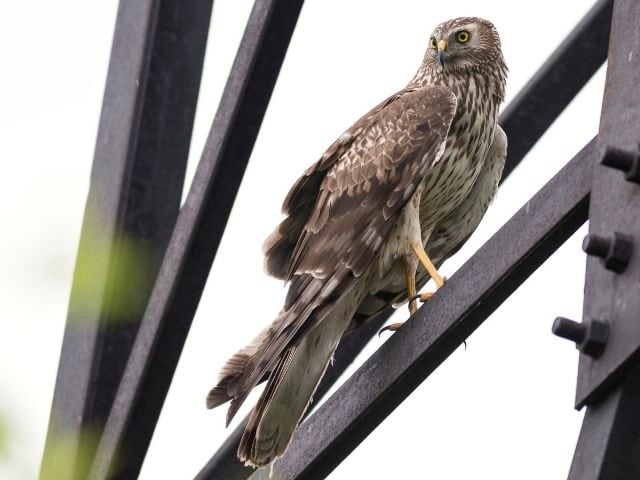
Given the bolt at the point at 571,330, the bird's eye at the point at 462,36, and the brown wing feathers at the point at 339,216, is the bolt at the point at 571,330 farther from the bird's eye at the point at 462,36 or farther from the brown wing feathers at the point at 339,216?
the bird's eye at the point at 462,36

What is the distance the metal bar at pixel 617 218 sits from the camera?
242 centimetres

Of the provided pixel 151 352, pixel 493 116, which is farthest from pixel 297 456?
pixel 493 116

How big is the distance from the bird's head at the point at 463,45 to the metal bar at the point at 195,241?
5.19ft

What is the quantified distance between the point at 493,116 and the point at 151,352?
1.70 metres

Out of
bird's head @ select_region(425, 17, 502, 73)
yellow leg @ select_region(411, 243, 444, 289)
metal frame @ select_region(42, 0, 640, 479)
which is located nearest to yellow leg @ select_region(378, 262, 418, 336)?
yellow leg @ select_region(411, 243, 444, 289)

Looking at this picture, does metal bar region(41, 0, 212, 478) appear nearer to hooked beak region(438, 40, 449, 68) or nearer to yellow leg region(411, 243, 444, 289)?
yellow leg region(411, 243, 444, 289)

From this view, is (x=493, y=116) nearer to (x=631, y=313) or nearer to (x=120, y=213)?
(x=120, y=213)

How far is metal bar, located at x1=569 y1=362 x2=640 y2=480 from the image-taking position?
7.52 ft

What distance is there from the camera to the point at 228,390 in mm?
3752

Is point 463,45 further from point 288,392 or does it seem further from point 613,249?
point 613,249

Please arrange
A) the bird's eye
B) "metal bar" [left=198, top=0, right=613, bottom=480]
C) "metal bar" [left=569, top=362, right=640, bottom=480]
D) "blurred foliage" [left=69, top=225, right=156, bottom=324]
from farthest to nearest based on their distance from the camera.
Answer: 1. the bird's eye
2. "metal bar" [left=198, top=0, right=613, bottom=480]
3. "blurred foliage" [left=69, top=225, right=156, bottom=324]
4. "metal bar" [left=569, top=362, right=640, bottom=480]

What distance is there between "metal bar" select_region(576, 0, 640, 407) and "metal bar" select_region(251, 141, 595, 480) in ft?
0.29

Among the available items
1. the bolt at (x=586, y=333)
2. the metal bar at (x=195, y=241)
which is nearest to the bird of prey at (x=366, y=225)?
the metal bar at (x=195, y=241)

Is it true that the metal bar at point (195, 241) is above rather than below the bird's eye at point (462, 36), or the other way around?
below
